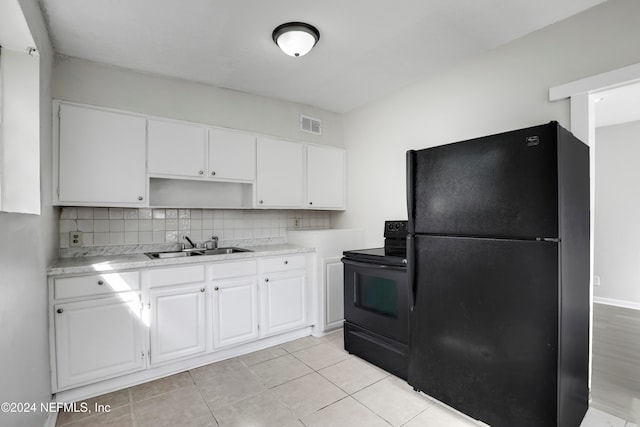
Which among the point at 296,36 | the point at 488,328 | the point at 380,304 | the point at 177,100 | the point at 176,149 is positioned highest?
the point at 296,36

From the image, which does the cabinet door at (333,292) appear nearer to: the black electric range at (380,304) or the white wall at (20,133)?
the black electric range at (380,304)

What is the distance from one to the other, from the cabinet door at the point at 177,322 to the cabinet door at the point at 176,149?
102 cm

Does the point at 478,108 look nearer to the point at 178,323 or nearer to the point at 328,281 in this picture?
the point at 328,281

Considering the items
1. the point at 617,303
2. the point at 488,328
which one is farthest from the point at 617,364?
the point at 617,303

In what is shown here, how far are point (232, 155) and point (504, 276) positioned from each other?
96.8 inches

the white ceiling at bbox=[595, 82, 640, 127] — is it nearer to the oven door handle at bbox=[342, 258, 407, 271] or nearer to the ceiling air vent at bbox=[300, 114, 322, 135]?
the oven door handle at bbox=[342, 258, 407, 271]

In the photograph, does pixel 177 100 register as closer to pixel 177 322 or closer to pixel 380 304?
pixel 177 322

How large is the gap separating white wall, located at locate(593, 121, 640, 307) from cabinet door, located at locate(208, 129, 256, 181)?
486 cm

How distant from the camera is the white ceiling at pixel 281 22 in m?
1.90

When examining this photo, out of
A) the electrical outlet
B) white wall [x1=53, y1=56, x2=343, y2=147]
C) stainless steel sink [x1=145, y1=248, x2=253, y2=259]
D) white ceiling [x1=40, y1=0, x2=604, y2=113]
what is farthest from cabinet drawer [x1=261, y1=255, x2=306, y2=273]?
white ceiling [x1=40, y1=0, x2=604, y2=113]

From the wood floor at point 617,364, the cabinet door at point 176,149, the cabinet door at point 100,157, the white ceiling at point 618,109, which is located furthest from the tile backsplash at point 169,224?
the white ceiling at point 618,109

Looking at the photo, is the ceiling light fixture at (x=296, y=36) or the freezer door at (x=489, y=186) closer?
the freezer door at (x=489, y=186)

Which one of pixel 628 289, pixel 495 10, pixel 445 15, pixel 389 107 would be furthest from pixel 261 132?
pixel 628 289

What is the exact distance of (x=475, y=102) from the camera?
8.37ft
